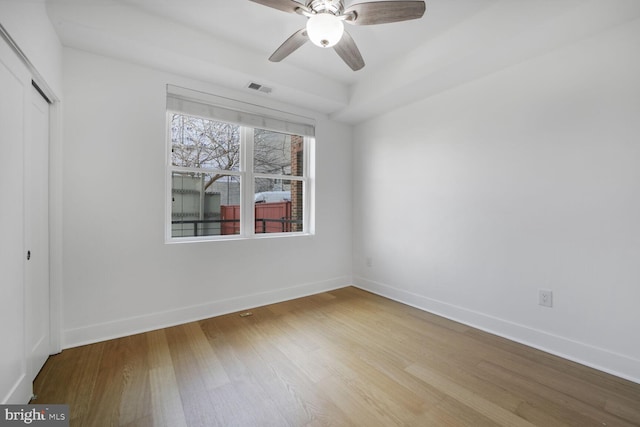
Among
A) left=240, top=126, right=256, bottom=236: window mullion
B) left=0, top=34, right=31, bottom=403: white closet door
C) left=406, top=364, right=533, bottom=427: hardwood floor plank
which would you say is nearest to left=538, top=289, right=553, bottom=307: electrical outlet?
left=406, top=364, right=533, bottom=427: hardwood floor plank

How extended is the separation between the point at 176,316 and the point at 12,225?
1558mm

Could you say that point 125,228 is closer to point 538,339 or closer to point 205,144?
point 205,144

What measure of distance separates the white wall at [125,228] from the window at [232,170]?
0.17 meters

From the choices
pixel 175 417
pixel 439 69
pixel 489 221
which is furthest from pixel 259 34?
pixel 175 417

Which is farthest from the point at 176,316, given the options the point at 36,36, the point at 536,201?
the point at 536,201

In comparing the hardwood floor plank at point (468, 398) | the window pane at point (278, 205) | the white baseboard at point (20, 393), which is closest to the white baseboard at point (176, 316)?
the white baseboard at point (20, 393)

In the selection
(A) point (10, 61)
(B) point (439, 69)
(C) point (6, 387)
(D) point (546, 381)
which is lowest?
(D) point (546, 381)

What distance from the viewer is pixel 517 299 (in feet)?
7.70

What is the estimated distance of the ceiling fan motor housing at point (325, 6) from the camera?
1679 mm

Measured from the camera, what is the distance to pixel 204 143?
293cm

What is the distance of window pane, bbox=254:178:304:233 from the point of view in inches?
130

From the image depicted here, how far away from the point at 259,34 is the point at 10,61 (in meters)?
1.68

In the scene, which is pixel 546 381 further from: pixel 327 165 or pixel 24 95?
pixel 24 95

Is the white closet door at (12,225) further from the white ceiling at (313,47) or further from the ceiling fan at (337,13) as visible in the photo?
the ceiling fan at (337,13)
